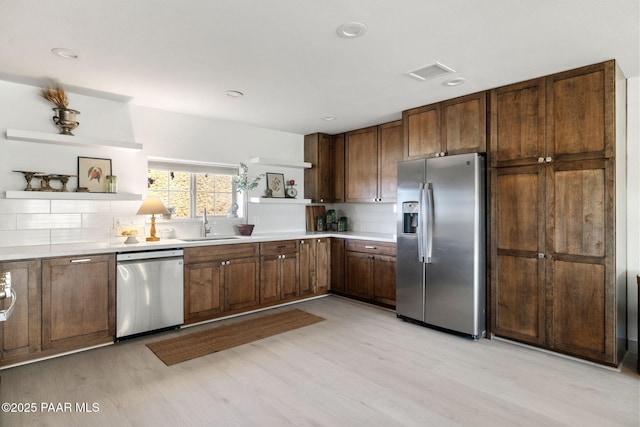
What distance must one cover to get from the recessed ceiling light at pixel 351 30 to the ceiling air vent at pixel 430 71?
2.81 ft

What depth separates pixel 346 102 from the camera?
13.2ft

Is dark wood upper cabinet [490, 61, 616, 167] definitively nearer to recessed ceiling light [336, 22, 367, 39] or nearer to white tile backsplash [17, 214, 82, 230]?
recessed ceiling light [336, 22, 367, 39]

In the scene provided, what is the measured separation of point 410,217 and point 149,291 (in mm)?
2886

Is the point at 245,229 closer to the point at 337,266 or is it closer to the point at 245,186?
the point at 245,186

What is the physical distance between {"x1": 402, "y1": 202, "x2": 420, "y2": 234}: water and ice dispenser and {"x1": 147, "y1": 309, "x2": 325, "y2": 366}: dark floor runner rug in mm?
1476

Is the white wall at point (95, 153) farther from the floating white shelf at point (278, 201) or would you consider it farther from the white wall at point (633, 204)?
the white wall at point (633, 204)

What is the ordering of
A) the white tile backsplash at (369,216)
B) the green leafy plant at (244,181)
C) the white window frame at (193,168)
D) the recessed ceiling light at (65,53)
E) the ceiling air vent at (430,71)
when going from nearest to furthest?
the recessed ceiling light at (65,53), the ceiling air vent at (430,71), the white window frame at (193,168), the green leafy plant at (244,181), the white tile backsplash at (369,216)

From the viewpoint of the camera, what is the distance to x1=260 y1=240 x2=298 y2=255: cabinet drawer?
4562mm

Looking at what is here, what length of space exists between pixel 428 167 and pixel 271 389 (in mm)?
2647

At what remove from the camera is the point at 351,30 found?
239 cm

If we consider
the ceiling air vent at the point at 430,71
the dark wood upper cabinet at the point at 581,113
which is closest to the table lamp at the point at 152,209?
the ceiling air vent at the point at 430,71

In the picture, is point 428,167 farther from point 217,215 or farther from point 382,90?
point 217,215

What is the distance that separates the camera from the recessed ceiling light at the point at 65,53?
8.66 ft

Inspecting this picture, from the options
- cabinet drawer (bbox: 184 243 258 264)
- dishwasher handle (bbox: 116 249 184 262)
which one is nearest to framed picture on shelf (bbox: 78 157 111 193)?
dishwasher handle (bbox: 116 249 184 262)
